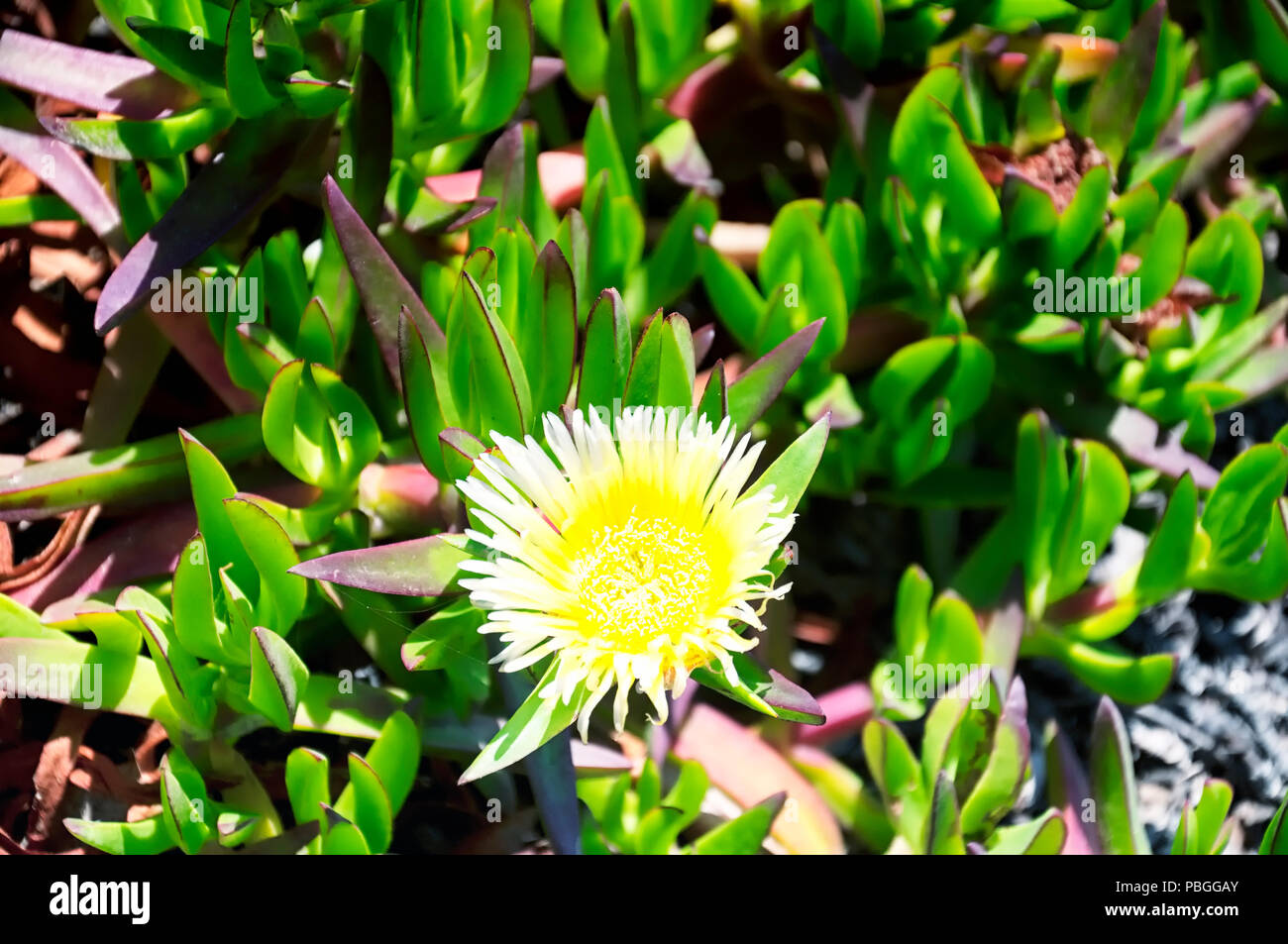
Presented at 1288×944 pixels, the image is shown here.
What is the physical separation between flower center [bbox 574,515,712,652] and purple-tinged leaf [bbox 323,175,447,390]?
16cm

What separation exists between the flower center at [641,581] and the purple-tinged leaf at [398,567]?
0.08m

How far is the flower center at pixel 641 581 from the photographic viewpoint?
25.4 inches

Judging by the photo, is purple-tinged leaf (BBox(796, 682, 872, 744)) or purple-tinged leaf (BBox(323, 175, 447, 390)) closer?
purple-tinged leaf (BBox(323, 175, 447, 390))

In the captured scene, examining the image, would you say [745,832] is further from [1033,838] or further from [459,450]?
[459,450]

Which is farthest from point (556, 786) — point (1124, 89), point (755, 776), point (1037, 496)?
point (1124, 89)

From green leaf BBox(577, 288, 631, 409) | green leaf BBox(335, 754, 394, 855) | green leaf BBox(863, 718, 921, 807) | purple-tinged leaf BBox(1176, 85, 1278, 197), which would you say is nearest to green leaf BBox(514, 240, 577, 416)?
green leaf BBox(577, 288, 631, 409)

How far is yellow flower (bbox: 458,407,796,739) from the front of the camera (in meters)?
0.60

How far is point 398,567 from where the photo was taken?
647mm

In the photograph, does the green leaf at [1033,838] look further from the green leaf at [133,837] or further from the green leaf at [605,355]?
the green leaf at [133,837]

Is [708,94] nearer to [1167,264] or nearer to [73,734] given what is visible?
[1167,264]

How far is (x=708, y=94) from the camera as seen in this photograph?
3.19 feet

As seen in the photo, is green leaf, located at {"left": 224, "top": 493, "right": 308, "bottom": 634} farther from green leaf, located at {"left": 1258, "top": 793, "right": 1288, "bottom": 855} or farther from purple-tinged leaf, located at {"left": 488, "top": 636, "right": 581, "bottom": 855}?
green leaf, located at {"left": 1258, "top": 793, "right": 1288, "bottom": 855}

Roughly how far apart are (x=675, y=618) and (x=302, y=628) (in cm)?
35
